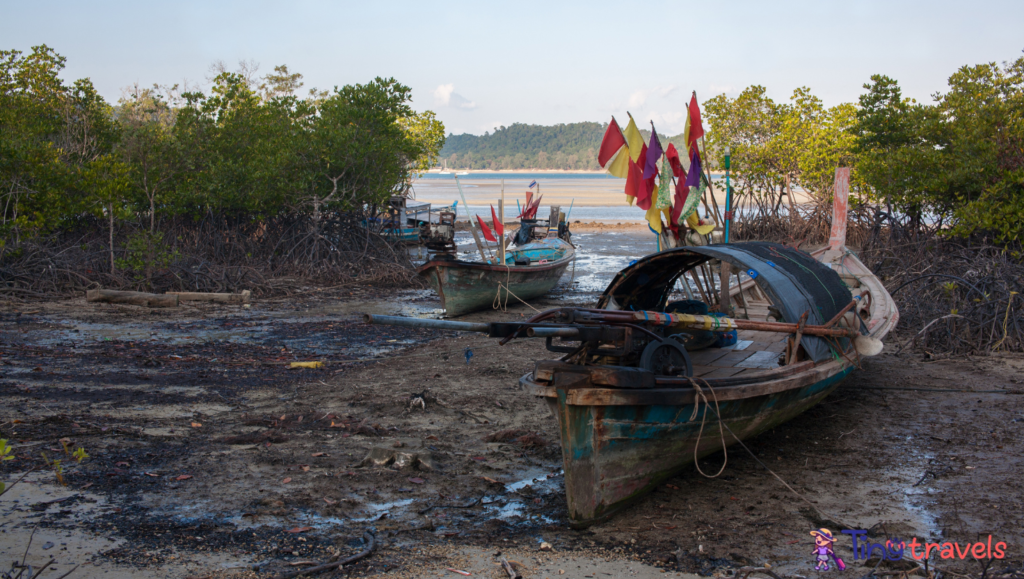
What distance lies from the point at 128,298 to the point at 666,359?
1102 centimetres

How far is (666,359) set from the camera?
514 cm

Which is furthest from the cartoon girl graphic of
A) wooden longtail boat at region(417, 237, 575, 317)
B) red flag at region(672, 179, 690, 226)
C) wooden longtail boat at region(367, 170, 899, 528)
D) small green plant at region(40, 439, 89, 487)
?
wooden longtail boat at region(417, 237, 575, 317)

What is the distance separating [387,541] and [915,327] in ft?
30.1

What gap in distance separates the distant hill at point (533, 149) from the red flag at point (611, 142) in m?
→ 144

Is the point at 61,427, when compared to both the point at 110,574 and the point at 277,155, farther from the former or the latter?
the point at 277,155

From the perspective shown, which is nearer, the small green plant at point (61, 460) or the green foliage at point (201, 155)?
the small green plant at point (61, 460)

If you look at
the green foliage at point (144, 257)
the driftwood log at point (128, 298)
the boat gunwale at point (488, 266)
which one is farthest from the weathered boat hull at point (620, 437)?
the green foliage at point (144, 257)

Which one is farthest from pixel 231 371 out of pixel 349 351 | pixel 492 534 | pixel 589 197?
pixel 589 197

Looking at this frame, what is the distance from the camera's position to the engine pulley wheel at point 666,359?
503 centimetres

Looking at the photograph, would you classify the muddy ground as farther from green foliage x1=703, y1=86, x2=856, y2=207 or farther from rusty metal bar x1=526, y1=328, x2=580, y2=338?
green foliage x1=703, y1=86, x2=856, y2=207

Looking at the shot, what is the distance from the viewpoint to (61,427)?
603cm

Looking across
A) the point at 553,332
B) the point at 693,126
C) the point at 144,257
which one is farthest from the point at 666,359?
the point at 144,257

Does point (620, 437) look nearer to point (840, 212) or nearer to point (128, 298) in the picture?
point (840, 212)

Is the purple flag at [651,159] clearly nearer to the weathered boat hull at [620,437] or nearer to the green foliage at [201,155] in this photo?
the weathered boat hull at [620,437]
